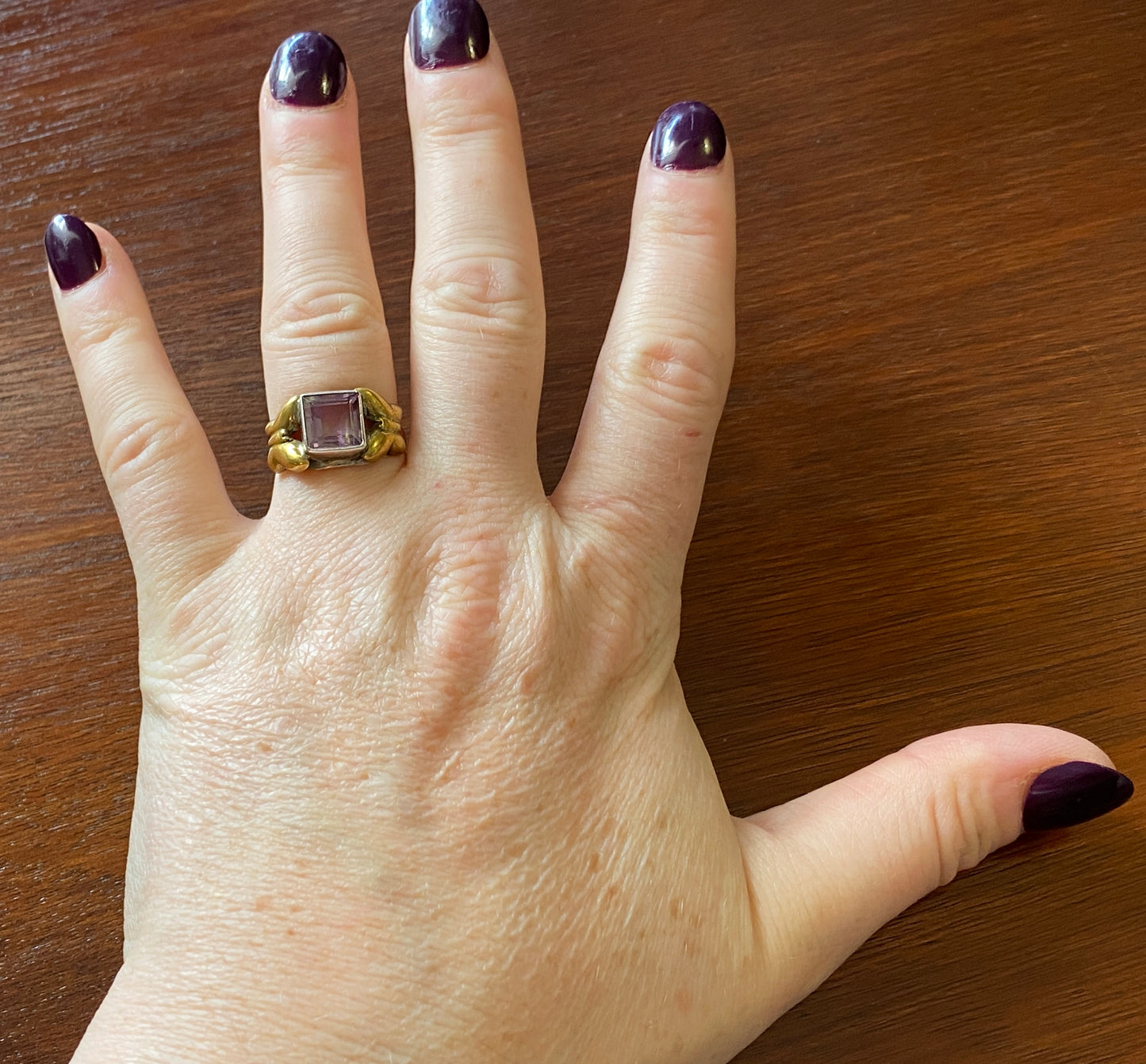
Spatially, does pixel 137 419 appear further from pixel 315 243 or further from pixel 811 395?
pixel 811 395

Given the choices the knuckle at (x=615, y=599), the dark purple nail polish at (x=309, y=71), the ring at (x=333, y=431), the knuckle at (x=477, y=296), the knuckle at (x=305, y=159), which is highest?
the dark purple nail polish at (x=309, y=71)

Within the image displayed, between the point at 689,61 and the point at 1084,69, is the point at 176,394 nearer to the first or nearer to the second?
the point at 689,61

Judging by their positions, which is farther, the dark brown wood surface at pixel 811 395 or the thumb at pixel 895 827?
the dark brown wood surface at pixel 811 395

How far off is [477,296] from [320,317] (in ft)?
0.44

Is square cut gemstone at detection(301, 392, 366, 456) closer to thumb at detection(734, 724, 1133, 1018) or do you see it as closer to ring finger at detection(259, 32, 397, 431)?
ring finger at detection(259, 32, 397, 431)

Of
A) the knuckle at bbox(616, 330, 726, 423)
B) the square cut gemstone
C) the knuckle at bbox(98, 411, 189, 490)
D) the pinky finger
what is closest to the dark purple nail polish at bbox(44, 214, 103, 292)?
the pinky finger

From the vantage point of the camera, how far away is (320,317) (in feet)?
2.49

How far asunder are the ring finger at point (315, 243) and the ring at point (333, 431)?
0.9 inches

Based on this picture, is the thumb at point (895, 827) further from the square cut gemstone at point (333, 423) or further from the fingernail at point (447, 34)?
the fingernail at point (447, 34)

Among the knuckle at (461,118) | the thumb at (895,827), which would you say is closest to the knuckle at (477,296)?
the knuckle at (461,118)

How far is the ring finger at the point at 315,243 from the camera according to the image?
76 centimetres

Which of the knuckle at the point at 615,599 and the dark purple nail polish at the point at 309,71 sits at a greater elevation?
the dark purple nail polish at the point at 309,71

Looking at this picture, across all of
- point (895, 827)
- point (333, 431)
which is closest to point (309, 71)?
point (333, 431)

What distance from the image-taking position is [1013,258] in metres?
0.89
